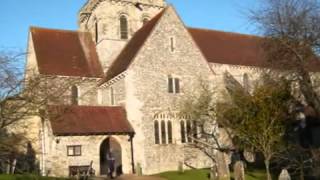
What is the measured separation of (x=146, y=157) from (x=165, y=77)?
6.45 meters

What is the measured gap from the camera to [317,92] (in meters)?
27.3

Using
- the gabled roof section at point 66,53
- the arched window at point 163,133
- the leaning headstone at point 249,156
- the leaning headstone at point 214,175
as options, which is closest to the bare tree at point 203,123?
the arched window at point 163,133

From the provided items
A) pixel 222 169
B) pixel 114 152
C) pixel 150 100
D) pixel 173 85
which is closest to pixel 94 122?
pixel 114 152

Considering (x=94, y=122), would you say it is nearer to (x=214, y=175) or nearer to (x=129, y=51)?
(x=129, y=51)

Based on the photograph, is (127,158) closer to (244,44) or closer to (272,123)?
(272,123)

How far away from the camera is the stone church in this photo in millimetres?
32844

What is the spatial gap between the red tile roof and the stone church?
0.07 m

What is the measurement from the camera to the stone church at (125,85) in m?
32.8

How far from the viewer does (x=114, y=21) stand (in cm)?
4316

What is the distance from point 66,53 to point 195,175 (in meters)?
17.4

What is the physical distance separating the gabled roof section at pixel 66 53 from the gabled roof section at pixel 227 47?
9.88 metres

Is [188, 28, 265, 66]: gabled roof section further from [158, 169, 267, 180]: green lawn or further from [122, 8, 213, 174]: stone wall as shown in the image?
[158, 169, 267, 180]: green lawn

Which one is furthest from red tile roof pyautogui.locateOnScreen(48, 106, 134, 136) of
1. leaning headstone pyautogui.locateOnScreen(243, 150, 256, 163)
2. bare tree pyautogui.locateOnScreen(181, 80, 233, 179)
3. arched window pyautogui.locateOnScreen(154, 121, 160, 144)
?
leaning headstone pyautogui.locateOnScreen(243, 150, 256, 163)

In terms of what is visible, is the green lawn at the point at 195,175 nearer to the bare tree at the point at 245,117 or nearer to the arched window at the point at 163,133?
the bare tree at the point at 245,117
